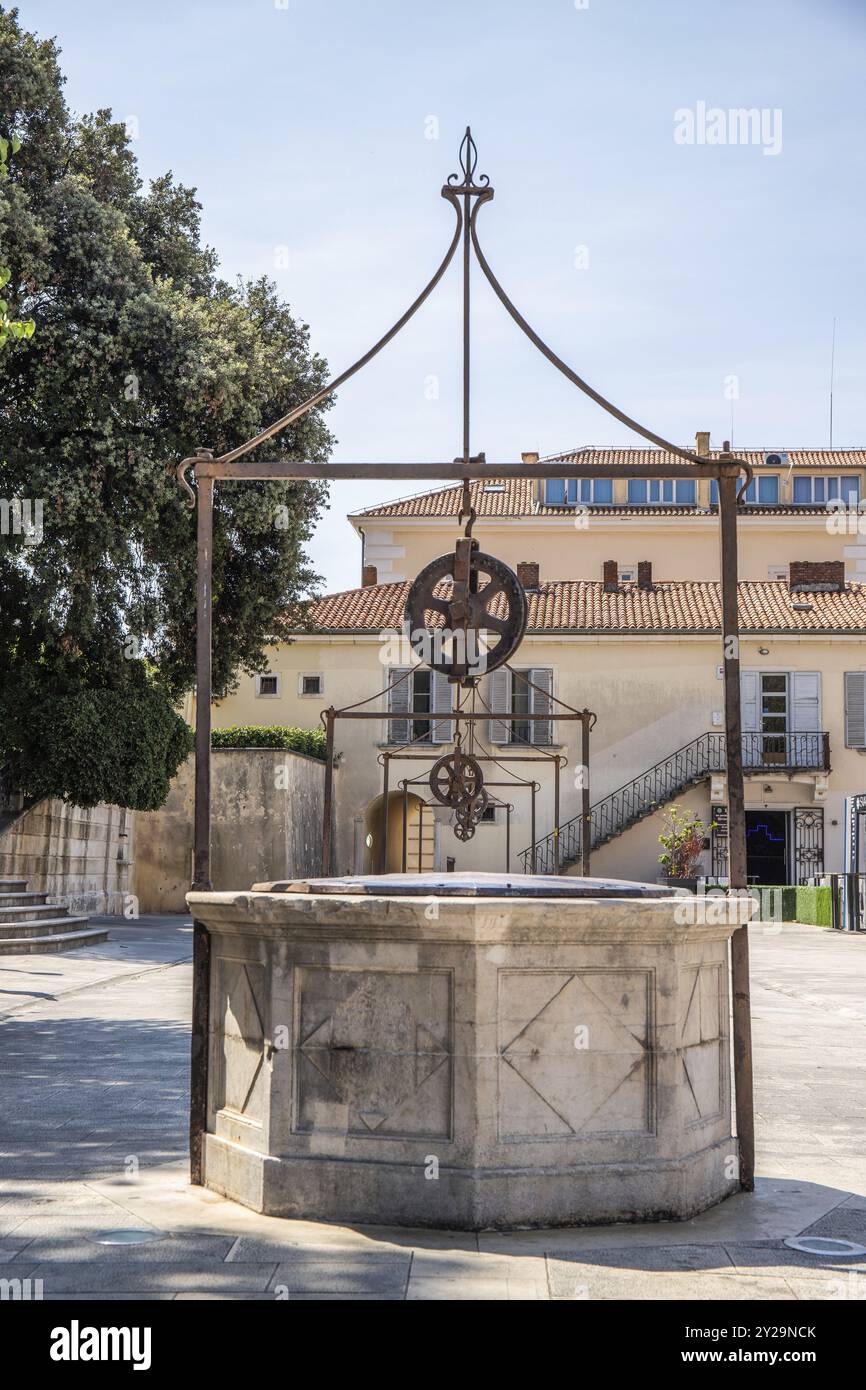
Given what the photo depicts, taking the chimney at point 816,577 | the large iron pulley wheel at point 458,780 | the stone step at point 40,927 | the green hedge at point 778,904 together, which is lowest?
the green hedge at point 778,904

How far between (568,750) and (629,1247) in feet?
100

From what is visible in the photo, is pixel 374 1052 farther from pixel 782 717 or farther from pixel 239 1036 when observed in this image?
pixel 782 717

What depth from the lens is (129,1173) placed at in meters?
5.54

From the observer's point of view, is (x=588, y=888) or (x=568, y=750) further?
(x=568, y=750)

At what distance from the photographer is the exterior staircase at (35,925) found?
17.2m

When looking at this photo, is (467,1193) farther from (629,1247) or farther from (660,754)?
(660,754)

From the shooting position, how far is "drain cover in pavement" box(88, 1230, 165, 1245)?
4383 mm

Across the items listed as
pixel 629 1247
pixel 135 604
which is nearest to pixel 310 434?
pixel 135 604

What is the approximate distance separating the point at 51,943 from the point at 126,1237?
44.6 feet

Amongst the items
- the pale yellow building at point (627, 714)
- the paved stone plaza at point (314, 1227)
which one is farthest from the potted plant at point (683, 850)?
the paved stone plaza at point (314, 1227)

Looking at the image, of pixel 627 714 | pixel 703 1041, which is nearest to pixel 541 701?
pixel 627 714

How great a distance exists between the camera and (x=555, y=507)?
4347cm

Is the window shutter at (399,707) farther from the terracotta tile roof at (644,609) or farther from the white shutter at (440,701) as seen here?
the terracotta tile roof at (644,609)

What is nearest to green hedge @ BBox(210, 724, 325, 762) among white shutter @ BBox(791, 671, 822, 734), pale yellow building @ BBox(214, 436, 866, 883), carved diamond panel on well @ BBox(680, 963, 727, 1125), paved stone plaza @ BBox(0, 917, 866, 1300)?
pale yellow building @ BBox(214, 436, 866, 883)
